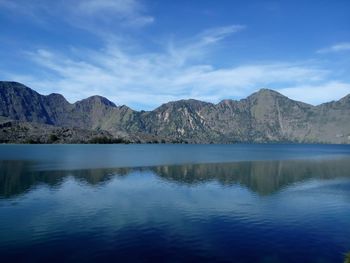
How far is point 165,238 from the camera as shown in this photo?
4741 centimetres

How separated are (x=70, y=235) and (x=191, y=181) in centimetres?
6326

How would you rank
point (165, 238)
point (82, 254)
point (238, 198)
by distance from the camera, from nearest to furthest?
point (82, 254)
point (165, 238)
point (238, 198)

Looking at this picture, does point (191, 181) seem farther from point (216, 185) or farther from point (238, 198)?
point (238, 198)

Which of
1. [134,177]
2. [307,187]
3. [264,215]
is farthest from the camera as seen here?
[134,177]

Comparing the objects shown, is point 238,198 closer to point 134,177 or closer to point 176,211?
point 176,211

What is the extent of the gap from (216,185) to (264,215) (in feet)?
125

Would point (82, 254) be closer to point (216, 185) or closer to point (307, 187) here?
point (216, 185)

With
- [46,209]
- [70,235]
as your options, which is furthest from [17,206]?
[70,235]

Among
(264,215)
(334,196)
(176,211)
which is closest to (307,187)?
(334,196)

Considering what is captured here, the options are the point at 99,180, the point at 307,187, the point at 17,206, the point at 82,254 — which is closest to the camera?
the point at 82,254

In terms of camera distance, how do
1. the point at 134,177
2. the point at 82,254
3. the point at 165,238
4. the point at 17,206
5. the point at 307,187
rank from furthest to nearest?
the point at 134,177 → the point at 307,187 → the point at 17,206 → the point at 165,238 → the point at 82,254

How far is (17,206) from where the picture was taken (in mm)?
68062

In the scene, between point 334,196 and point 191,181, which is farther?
point 191,181

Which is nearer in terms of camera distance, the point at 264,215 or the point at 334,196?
the point at 264,215
